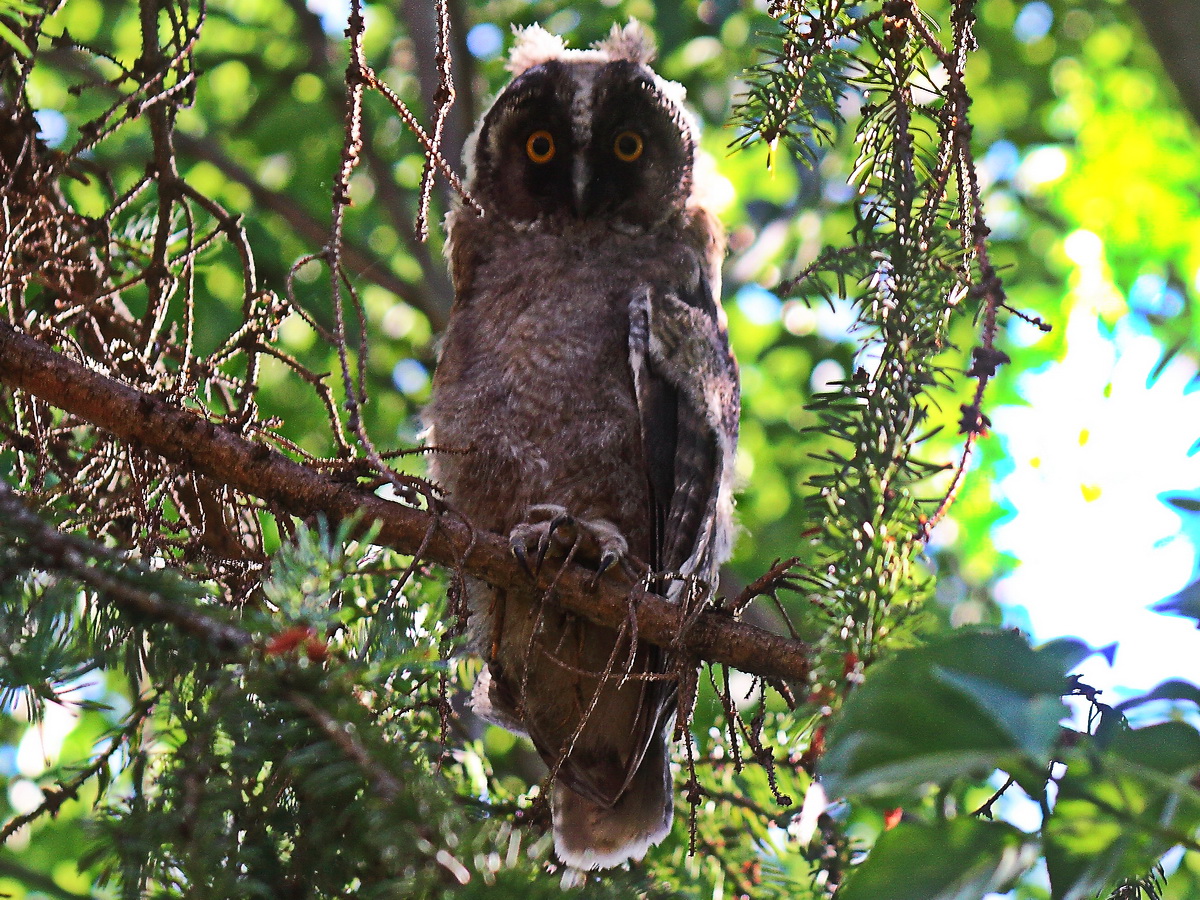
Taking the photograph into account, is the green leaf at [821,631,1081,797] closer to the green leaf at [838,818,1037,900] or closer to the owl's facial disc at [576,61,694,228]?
the green leaf at [838,818,1037,900]

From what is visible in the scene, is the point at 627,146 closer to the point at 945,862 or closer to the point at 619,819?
the point at 619,819

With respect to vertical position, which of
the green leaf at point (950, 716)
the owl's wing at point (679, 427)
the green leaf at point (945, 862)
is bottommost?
the green leaf at point (945, 862)

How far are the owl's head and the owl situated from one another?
2 cm

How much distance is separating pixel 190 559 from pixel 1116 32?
17.0ft

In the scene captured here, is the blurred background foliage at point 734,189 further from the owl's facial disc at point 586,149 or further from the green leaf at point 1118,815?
the green leaf at point 1118,815

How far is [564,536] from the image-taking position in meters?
1.99

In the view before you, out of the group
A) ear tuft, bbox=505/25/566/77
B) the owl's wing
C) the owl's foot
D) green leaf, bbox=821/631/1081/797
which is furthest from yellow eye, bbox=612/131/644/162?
green leaf, bbox=821/631/1081/797

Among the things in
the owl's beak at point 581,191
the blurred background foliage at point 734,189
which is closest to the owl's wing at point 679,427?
the owl's beak at point 581,191

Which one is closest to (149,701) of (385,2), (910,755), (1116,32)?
(910,755)

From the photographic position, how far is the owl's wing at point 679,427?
2.13 metres

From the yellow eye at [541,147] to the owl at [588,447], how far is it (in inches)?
2.5

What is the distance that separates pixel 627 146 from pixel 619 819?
155 cm

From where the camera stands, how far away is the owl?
211cm

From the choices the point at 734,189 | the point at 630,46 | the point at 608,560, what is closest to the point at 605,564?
the point at 608,560
